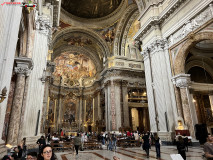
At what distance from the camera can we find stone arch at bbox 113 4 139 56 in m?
16.9

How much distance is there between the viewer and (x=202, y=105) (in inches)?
498

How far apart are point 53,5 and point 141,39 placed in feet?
21.6

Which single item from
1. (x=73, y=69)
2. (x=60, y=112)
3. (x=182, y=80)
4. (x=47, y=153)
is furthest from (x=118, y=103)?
(x=47, y=153)

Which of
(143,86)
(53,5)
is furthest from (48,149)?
(143,86)

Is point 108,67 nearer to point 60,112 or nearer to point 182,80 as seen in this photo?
point 182,80

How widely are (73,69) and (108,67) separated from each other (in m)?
9.59

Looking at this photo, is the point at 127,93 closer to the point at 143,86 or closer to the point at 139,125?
the point at 143,86

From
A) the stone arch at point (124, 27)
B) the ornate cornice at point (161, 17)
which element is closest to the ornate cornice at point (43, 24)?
the ornate cornice at point (161, 17)

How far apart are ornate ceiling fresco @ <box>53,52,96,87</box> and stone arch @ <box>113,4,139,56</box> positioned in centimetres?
679

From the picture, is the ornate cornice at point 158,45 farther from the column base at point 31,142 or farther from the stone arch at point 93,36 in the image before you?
the stone arch at point 93,36

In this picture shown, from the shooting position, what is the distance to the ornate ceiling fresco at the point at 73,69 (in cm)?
2494

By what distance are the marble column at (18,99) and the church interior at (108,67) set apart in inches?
1.2

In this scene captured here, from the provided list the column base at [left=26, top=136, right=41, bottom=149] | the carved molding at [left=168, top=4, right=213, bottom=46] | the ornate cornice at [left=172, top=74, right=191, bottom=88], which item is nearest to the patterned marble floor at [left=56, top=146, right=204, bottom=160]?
the column base at [left=26, top=136, right=41, bottom=149]

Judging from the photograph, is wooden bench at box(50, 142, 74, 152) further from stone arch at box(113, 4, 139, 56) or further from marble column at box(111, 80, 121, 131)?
stone arch at box(113, 4, 139, 56)
